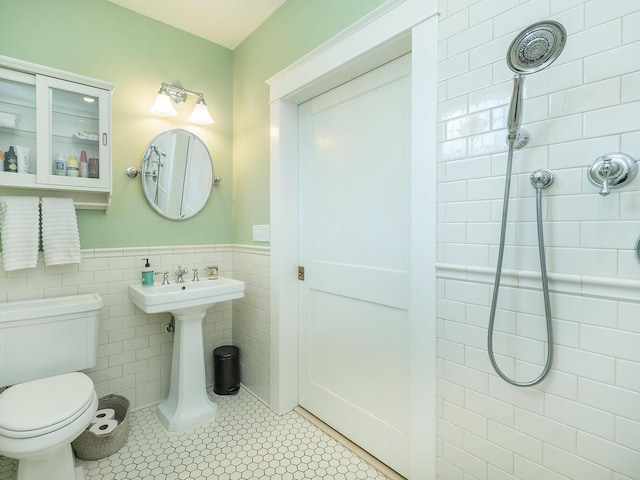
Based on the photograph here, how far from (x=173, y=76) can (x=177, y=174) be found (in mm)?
690

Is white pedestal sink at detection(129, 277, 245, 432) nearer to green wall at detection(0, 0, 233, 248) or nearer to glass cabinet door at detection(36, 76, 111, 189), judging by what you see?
green wall at detection(0, 0, 233, 248)

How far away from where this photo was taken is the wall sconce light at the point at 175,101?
2104 millimetres

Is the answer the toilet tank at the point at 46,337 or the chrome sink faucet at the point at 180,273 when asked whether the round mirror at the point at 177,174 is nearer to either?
the chrome sink faucet at the point at 180,273

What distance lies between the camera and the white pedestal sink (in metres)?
1.96

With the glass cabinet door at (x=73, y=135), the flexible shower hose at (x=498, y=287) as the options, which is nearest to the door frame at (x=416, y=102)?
the flexible shower hose at (x=498, y=287)

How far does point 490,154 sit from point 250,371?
2.13 metres

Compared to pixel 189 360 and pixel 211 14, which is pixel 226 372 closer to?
pixel 189 360

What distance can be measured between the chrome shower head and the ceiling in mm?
1596

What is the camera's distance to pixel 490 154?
1.14 meters

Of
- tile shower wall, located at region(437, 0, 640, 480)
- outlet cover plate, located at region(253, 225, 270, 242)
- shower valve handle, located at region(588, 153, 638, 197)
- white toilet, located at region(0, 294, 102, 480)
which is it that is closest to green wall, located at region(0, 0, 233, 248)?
outlet cover plate, located at region(253, 225, 270, 242)

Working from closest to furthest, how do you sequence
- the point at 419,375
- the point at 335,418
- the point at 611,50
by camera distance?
the point at 611,50 → the point at 419,375 → the point at 335,418

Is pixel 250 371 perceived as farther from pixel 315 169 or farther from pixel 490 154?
pixel 490 154

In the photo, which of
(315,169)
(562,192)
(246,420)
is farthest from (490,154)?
A: (246,420)

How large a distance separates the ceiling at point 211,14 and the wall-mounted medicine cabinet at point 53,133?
681mm
